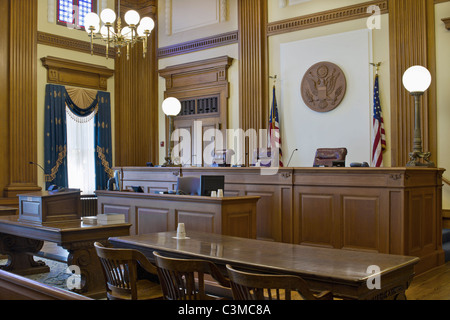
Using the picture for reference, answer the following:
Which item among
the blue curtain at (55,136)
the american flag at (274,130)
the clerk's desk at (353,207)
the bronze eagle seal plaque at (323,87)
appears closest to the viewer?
the clerk's desk at (353,207)

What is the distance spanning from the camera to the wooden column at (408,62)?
7211 millimetres

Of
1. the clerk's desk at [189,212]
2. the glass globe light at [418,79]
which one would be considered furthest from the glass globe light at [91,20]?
the glass globe light at [418,79]

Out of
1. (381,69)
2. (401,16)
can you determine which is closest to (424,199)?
(381,69)

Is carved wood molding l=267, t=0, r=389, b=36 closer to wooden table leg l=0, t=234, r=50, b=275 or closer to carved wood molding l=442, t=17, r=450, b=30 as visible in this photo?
carved wood molding l=442, t=17, r=450, b=30

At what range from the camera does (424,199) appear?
550 centimetres

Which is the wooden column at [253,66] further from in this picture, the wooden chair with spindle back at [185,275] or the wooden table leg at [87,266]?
the wooden chair with spindle back at [185,275]

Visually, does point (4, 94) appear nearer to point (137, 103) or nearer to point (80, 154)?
point (80, 154)

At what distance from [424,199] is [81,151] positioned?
688 cm

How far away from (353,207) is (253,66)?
4.63 m

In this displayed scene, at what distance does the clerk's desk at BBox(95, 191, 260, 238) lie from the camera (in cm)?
499

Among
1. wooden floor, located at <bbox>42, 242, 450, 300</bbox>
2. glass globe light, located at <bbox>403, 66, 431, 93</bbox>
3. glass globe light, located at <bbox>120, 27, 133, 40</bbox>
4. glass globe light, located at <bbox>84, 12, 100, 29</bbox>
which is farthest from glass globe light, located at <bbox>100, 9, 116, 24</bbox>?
wooden floor, located at <bbox>42, 242, 450, 300</bbox>

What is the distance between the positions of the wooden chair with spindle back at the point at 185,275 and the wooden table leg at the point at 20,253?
11.0ft

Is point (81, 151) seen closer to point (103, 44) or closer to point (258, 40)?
point (103, 44)

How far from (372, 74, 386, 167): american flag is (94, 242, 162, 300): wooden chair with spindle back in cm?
525
